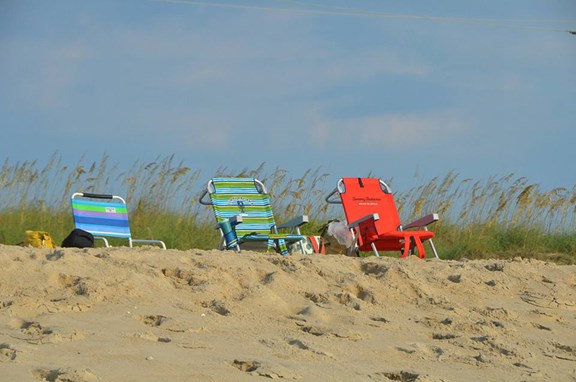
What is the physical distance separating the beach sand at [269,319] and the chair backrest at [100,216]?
7.86 ft

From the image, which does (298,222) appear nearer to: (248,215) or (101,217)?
(248,215)

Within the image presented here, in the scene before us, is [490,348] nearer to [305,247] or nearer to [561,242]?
[305,247]

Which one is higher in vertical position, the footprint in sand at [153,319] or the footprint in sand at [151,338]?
the footprint in sand at [151,338]

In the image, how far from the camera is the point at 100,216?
26.9 feet

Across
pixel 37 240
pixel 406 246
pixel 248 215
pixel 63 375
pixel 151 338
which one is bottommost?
pixel 406 246

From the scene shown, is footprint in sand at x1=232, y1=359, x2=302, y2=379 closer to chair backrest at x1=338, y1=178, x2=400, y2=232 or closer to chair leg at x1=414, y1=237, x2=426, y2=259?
chair leg at x1=414, y1=237, x2=426, y2=259

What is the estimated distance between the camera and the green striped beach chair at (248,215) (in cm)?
783

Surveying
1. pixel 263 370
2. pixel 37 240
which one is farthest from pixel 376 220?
pixel 263 370

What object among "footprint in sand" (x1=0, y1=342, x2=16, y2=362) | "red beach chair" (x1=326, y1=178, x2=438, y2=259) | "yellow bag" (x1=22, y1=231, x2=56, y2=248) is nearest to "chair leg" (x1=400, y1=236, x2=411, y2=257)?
"red beach chair" (x1=326, y1=178, x2=438, y2=259)

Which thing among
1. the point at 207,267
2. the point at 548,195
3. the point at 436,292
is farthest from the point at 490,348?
the point at 548,195

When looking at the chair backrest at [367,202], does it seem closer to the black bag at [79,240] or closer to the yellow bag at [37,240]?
the black bag at [79,240]

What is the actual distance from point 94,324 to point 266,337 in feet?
2.64

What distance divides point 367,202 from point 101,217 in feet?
8.07

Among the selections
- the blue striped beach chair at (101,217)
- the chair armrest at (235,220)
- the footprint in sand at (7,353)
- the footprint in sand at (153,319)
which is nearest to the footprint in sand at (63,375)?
the footprint in sand at (7,353)
